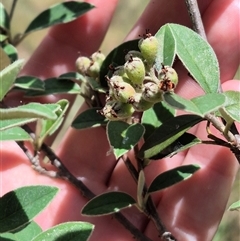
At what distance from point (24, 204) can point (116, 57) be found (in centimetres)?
48

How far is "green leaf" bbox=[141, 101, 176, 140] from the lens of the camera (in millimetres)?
1200

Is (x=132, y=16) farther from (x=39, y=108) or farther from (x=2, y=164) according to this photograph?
(x=39, y=108)

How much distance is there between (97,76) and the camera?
4.35ft

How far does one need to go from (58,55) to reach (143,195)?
728mm

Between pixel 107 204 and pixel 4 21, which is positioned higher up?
pixel 4 21

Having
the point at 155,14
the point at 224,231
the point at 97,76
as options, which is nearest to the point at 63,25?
the point at 155,14

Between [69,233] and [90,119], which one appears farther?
[90,119]

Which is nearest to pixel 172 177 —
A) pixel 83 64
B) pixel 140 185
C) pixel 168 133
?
pixel 140 185

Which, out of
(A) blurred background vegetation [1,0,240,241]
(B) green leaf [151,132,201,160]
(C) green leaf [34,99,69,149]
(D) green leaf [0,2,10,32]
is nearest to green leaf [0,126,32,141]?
(C) green leaf [34,99,69,149]

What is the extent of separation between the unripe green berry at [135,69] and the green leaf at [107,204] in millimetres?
375

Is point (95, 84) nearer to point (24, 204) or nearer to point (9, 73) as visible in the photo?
point (24, 204)

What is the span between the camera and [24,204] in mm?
1046

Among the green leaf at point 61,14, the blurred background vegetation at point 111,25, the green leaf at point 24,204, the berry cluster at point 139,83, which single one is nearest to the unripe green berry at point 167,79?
the berry cluster at point 139,83

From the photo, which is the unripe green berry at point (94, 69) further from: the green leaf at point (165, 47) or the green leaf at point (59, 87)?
the green leaf at point (165, 47)
